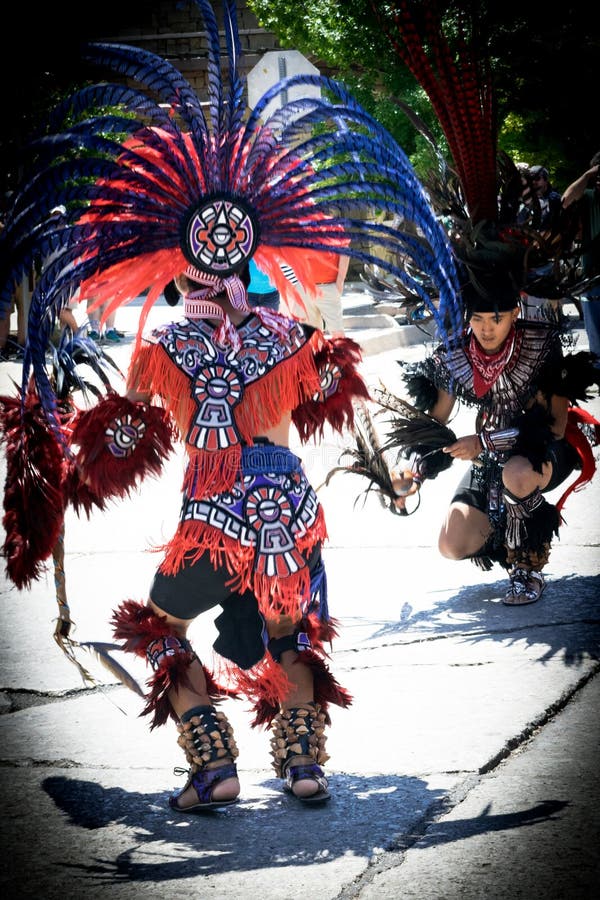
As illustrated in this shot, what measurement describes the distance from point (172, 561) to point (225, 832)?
0.71 meters

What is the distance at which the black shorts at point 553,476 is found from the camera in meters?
4.82

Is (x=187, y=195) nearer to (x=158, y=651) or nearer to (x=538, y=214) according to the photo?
(x=158, y=651)

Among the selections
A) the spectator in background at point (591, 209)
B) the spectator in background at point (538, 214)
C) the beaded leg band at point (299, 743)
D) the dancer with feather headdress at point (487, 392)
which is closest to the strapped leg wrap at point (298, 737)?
the beaded leg band at point (299, 743)

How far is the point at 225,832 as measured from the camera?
2.96m

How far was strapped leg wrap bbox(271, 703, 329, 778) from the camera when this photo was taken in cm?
315

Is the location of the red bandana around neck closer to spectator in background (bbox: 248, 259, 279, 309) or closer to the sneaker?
the sneaker

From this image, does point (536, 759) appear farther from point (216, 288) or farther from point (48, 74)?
point (48, 74)

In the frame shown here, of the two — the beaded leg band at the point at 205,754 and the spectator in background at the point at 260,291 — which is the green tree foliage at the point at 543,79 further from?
the beaded leg band at the point at 205,754

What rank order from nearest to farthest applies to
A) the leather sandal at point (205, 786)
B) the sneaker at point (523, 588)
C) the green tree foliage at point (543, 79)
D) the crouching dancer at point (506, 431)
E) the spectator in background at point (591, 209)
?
the leather sandal at point (205, 786) < the crouching dancer at point (506, 431) < the sneaker at point (523, 588) < the spectator in background at point (591, 209) < the green tree foliage at point (543, 79)

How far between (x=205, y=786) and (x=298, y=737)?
0.92ft

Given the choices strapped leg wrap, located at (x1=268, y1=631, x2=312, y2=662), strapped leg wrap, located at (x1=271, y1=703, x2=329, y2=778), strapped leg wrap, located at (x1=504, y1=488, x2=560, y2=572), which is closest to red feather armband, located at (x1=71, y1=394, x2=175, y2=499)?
strapped leg wrap, located at (x1=268, y1=631, x2=312, y2=662)

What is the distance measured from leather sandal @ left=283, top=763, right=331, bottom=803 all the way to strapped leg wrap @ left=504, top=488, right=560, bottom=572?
6.01 feet

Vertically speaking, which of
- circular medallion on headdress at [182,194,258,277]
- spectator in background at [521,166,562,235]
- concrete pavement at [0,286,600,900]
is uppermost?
spectator in background at [521,166,562,235]

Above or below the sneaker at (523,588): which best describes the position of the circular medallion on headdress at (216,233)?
above
